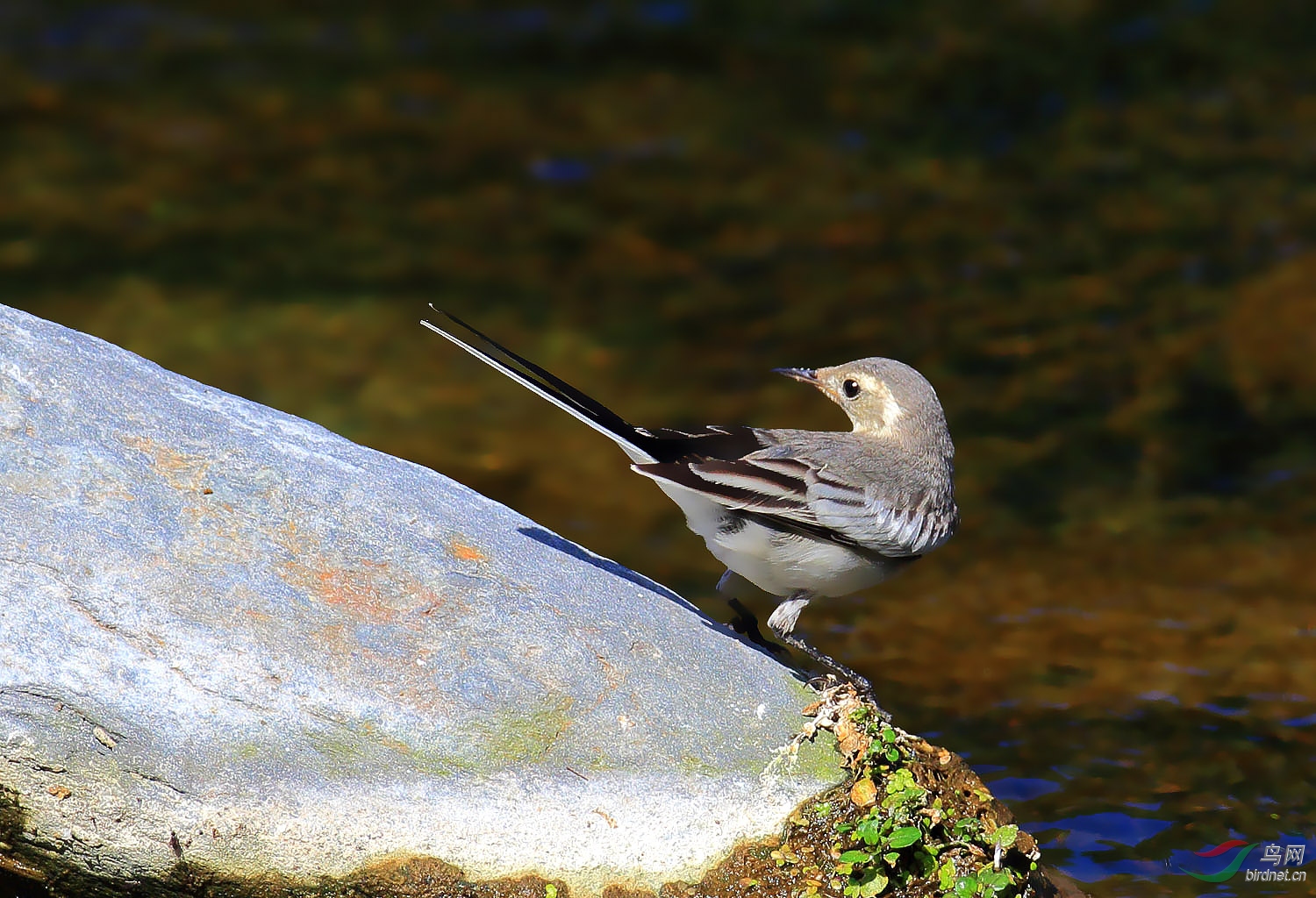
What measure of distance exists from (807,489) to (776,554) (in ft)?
0.90

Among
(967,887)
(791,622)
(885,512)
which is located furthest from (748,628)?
(967,887)

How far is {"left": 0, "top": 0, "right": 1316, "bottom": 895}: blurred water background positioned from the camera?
7.09 m

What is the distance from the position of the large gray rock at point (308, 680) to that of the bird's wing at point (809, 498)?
1.61ft

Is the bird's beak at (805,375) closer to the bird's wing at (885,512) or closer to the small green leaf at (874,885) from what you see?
the bird's wing at (885,512)

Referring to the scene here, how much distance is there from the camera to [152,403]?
16.3 ft

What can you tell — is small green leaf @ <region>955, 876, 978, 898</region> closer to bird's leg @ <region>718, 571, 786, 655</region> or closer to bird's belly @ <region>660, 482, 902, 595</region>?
bird's belly @ <region>660, 482, 902, 595</region>

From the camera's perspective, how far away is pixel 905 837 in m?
4.39

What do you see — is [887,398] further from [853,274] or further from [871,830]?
[853,274]

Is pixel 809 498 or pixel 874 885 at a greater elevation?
pixel 809 498

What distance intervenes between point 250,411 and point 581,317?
5.47 m

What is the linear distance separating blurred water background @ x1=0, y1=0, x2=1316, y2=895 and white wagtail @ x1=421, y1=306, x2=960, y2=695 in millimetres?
1476

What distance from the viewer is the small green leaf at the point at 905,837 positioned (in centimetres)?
438

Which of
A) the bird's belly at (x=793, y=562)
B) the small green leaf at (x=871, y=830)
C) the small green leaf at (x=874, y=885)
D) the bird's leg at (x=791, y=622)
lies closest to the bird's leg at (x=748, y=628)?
the bird's leg at (x=791, y=622)

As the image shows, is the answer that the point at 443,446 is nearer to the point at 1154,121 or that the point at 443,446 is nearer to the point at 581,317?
the point at 581,317
